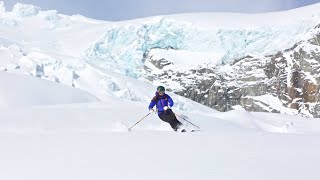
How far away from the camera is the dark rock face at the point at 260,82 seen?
106 m

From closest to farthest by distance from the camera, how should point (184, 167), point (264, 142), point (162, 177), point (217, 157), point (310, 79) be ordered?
point (162, 177) < point (184, 167) < point (217, 157) < point (264, 142) < point (310, 79)

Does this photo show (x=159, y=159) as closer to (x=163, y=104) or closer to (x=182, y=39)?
(x=163, y=104)

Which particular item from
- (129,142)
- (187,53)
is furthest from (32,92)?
(187,53)

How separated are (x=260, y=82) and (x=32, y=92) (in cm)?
9666

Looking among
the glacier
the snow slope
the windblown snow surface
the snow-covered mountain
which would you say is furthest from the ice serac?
the snow slope

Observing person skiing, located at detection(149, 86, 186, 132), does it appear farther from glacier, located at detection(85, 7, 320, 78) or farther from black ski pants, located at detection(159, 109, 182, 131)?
glacier, located at detection(85, 7, 320, 78)

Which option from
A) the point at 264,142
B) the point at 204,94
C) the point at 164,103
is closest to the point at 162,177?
the point at 264,142

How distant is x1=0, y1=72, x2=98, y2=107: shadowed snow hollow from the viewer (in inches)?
705

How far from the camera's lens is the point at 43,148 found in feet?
18.5

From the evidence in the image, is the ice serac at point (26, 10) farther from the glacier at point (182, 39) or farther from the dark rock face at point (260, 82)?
the dark rock face at point (260, 82)

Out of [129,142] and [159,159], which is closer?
[159,159]

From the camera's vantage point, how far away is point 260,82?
4395 inches

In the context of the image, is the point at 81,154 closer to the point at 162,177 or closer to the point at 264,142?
the point at 162,177

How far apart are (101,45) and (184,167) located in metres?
67.7
